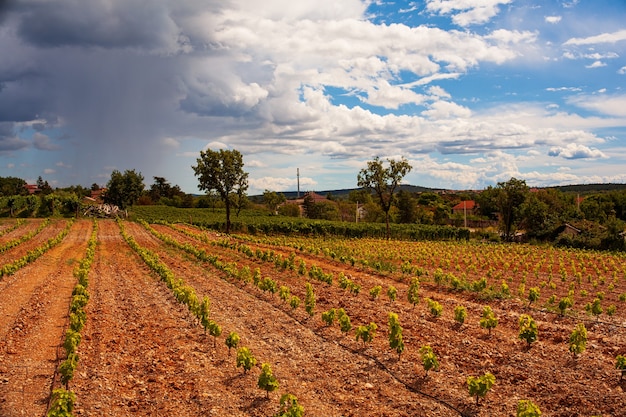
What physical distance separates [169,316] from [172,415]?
6.41m

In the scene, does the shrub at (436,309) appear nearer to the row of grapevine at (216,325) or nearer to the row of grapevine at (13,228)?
the row of grapevine at (216,325)

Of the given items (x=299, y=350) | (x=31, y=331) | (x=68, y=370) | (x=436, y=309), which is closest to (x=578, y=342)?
(x=436, y=309)

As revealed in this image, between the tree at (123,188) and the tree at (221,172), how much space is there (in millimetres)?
28526

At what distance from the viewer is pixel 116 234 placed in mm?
41781

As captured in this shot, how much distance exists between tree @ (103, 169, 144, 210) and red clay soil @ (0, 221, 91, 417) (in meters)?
48.9

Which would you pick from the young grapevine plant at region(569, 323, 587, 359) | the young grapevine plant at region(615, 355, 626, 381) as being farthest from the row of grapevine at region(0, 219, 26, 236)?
the young grapevine plant at region(615, 355, 626, 381)

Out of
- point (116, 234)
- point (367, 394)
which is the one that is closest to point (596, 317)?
point (367, 394)

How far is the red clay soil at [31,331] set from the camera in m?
8.47

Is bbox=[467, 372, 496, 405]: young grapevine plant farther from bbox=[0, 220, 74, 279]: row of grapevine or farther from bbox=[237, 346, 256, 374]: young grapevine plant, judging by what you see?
bbox=[0, 220, 74, 279]: row of grapevine

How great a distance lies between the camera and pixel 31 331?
12.3 metres

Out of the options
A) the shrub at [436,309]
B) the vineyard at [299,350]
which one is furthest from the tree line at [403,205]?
the shrub at [436,309]

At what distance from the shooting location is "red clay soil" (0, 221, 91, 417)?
847cm

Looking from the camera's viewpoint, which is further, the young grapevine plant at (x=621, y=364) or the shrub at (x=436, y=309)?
the shrub at (x=436, y=309)

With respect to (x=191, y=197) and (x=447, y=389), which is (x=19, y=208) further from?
(x=447, y=389)
